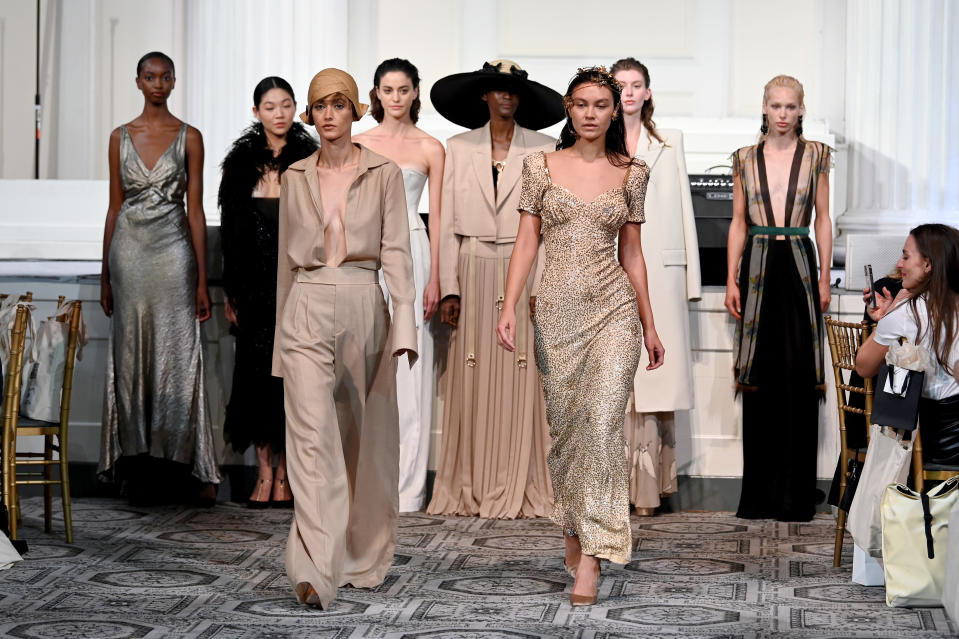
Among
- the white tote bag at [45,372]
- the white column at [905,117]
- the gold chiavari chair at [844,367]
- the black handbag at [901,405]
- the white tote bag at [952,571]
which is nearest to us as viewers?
the white tote bag at [952,571]

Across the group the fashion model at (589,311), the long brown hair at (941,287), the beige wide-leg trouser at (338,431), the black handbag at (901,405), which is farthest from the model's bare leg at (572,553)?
the long brown hair at (941,287)

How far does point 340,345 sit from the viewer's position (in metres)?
4.14

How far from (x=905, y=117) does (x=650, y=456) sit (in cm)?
291

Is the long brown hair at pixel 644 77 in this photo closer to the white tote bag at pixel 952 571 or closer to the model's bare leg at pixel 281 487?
the model's bare leg at pixel 281 487

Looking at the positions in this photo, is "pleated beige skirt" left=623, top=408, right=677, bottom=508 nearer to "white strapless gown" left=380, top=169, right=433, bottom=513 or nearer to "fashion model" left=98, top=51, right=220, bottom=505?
"white strapless gown" left=380, top=169, right=433, bottom=513

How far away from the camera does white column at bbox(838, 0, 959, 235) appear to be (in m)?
7.52

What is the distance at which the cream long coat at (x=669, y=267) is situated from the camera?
18.8ft

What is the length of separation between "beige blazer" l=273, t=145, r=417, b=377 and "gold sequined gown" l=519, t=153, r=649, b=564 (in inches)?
16.7

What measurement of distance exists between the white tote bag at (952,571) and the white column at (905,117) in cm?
382

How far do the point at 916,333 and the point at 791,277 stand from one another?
1408mm

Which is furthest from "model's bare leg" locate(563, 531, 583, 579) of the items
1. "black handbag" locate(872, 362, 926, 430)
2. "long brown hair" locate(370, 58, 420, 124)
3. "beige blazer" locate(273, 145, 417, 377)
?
"long brown hair" locate(370, 58, 420, 124)

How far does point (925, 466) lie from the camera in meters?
4.20

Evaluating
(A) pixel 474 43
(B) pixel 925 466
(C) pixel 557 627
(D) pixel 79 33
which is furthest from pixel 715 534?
(D) pixel 79 33

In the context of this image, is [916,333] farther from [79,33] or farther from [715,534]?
[79,33]
